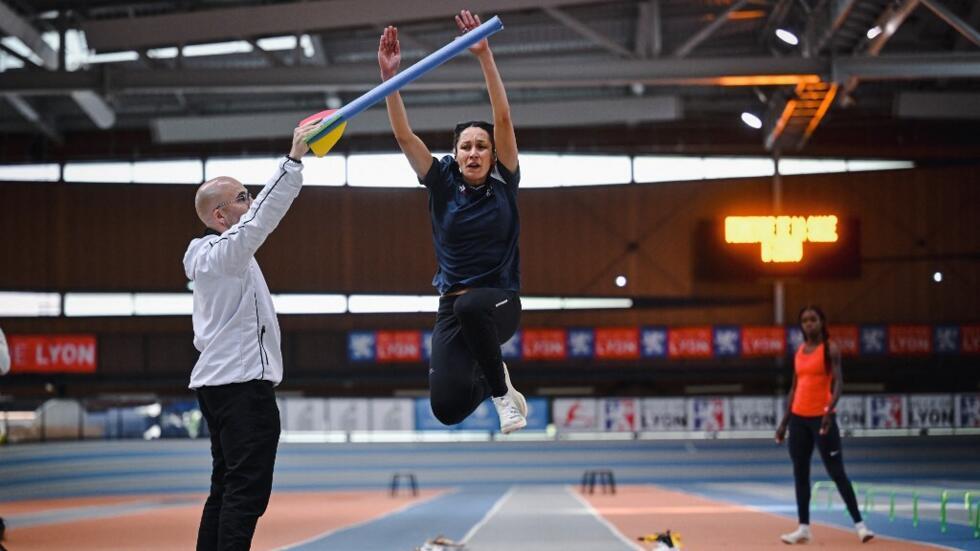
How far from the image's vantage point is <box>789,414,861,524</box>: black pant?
9477 mm

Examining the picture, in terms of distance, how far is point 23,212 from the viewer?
2903 centimetres

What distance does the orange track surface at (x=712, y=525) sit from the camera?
9609 millimetres

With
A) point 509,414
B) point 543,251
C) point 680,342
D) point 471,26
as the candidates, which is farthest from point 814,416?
point 543,251

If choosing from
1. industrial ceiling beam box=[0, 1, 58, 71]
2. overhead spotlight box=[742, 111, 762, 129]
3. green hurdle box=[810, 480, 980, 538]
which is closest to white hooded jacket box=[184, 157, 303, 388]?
green hurdle box=[810, 480, 980, 538]

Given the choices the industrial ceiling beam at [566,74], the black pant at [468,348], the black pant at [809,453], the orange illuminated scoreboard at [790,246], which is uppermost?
the industrial ceiling beam at [566,74]

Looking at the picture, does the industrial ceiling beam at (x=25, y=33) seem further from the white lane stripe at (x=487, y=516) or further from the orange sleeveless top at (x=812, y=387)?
the orange sleeveless top at (x=812, y=387)

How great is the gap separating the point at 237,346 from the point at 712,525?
834 centimetres

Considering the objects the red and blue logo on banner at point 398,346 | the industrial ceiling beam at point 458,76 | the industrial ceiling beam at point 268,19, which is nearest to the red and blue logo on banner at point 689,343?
the red and blue logo on banner at point 398,346

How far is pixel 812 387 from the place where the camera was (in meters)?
9.48

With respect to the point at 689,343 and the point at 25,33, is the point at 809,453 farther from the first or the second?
the point at 689,343

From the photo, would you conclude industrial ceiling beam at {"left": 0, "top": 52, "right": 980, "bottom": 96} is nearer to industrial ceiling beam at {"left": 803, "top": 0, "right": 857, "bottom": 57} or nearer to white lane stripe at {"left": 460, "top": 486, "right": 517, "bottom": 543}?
industrial ceiling beam at {"left": 803, "top": 0, "right": 857, "bottom": 57}

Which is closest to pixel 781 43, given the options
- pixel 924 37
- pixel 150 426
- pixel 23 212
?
pixel 924 37

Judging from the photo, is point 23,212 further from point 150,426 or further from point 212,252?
point 212,252

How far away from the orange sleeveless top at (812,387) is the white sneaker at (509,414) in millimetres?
4576
